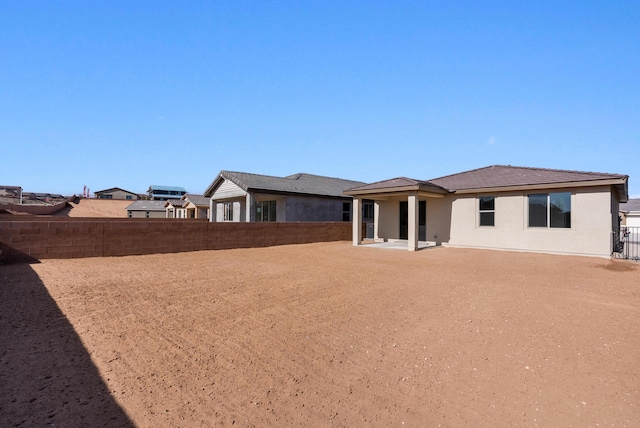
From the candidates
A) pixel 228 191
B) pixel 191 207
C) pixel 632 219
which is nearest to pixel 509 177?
pixel 228 191

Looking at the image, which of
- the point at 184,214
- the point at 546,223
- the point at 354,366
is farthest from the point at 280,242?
the point at 184,214

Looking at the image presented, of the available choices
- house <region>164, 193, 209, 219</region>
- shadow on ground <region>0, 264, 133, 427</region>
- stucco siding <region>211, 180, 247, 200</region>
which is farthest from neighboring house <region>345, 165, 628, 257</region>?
house <region>164, 193, 209, 219</region>

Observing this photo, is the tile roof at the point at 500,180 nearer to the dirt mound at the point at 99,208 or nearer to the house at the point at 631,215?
the house at the point at 631,215

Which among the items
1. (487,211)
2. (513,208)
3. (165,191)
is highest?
(165,191)

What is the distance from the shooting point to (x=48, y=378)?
3.11m

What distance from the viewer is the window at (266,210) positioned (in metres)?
23.7

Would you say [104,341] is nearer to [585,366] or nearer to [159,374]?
[159,374]

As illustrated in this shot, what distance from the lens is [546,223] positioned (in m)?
13.0

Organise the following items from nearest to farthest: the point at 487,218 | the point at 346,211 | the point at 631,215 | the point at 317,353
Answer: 1. the point at 317,353
2. the point at 487,218
3. the point at 346,211
4. the point at 631,215

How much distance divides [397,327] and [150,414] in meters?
3.26

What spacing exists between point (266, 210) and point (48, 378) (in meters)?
21.7

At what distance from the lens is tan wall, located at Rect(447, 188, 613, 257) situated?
11.7 meters

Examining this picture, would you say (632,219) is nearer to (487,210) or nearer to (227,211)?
(487,210)

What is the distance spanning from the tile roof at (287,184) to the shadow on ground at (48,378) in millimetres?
14931
